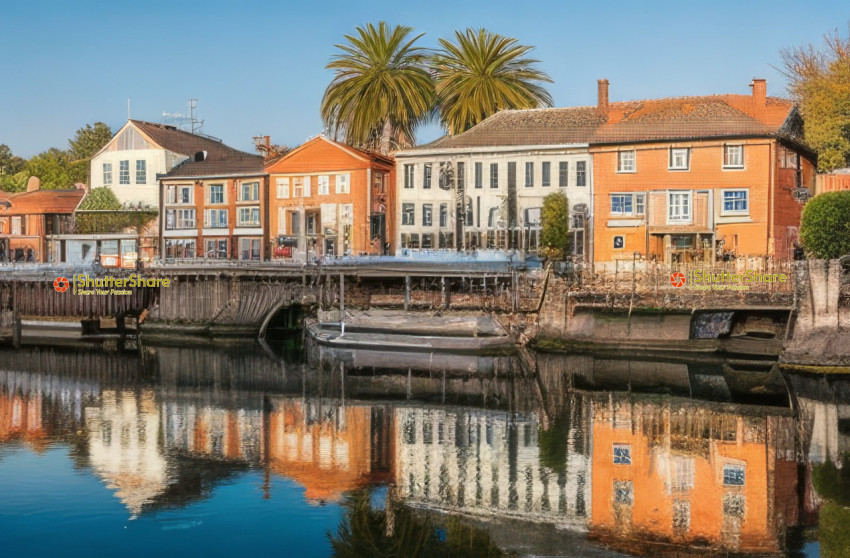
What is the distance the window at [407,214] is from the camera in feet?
222

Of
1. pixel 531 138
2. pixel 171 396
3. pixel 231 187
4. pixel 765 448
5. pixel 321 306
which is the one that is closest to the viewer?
pixel 765 448

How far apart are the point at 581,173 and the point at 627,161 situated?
3.08 m

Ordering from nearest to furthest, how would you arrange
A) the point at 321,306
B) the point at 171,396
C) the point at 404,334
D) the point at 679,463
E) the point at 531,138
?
the point at 679,463 → the point at 171,396 → the point at 404,334 → the point at 321,306 → the point at 531,138

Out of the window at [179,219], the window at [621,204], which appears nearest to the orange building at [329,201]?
the window at [179,219]

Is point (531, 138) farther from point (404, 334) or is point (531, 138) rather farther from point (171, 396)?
point (171, 396)

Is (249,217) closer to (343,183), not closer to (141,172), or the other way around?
(343,183)

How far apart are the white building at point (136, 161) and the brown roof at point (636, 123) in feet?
83.7

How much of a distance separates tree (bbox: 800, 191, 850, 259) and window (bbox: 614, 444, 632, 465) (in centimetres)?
2330

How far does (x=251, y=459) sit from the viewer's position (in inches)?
1090

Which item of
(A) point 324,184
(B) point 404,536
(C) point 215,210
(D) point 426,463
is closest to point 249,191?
(C) point 215,210

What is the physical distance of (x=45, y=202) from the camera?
85.6m

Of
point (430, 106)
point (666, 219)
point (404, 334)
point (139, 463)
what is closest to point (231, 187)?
point (430, 106)

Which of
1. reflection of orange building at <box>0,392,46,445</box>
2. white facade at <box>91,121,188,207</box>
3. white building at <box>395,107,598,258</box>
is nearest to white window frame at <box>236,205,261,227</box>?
white facade at <box>91,121,188,207</box>

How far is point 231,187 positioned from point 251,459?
51511mm
